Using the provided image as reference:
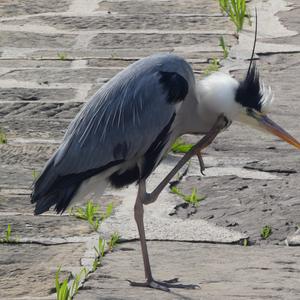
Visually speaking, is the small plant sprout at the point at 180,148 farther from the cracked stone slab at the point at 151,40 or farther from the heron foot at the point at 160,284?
the cracked stone slab at the point at 151,40

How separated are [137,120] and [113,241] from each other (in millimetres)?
592

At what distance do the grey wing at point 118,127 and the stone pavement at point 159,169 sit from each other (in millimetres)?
390

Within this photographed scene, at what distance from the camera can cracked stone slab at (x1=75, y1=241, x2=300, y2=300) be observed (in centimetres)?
462

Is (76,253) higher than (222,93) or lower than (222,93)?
lower

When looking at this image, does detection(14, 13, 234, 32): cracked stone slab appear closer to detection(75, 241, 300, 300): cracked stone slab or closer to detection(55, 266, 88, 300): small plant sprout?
detection(75, 241, 300, 300): cracked stone slab

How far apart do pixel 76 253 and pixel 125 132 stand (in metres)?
0.59

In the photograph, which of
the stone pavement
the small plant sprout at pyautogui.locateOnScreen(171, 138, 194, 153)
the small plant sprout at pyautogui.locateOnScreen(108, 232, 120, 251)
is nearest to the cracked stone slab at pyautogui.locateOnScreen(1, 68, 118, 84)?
the stone pavement

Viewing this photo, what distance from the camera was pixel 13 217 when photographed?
5555 mm

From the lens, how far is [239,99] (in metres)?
5.09

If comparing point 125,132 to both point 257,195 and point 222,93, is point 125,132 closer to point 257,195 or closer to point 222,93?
point 222,93

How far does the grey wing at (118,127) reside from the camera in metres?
4.99

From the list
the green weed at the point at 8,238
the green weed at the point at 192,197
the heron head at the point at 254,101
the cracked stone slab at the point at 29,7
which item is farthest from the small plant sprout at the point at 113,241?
the cracked stone slab at the point at 29,7

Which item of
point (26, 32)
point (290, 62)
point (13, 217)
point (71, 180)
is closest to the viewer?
point (71, 180)

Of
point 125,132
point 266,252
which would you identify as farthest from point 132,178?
point 266,252
